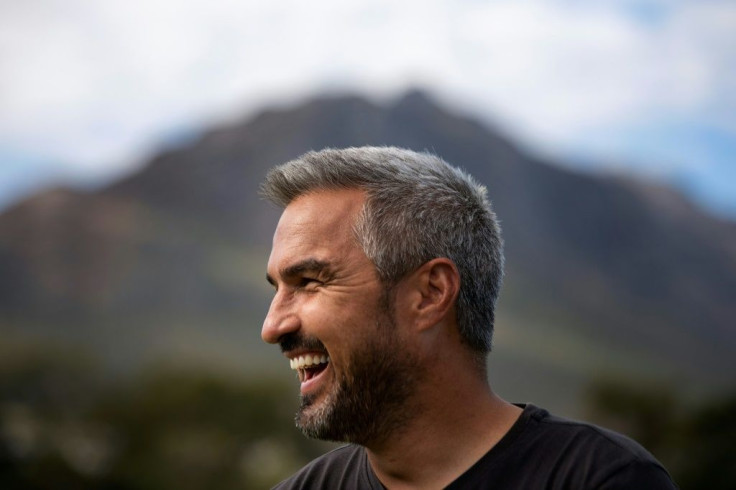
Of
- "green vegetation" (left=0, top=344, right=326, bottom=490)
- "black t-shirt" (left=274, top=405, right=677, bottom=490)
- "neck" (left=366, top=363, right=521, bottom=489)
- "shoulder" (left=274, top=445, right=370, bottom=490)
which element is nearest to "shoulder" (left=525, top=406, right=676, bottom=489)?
"black t-shirt" (left=274, top=405, right=677, bottom=490)

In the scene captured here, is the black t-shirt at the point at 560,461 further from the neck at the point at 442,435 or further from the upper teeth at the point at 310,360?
the upper teeth at the point at 310,360

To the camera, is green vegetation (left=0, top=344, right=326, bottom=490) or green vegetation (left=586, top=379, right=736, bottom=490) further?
green vegetation (left=0, top=344, right=326, bottom=490)

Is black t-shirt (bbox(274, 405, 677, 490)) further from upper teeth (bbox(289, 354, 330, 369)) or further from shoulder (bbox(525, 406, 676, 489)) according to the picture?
upper teeth (bbox(289, 354, 330, 369))

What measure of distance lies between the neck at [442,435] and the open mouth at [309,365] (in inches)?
10.2

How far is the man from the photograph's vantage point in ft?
8.62

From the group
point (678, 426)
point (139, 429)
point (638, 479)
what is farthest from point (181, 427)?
point (638, 479)

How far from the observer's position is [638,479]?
2381 millimetres

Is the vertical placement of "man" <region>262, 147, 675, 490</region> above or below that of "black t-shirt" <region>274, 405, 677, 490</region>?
above

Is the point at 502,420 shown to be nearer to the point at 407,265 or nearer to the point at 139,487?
the point at 407,265

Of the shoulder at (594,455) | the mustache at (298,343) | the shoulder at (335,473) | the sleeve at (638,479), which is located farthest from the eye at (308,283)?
the sleeve at (638,479)

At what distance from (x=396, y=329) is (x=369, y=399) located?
0.21 metres

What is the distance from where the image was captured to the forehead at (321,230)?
2736 millimetres

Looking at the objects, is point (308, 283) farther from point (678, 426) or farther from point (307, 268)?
point (678, 426)

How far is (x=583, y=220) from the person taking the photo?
186 feet
